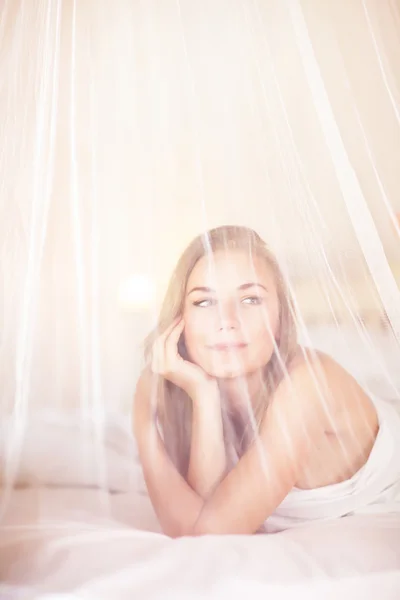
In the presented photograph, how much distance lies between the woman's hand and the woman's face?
0.02m

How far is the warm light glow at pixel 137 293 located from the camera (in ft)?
4.08

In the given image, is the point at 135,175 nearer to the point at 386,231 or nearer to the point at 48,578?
the point at 386,231

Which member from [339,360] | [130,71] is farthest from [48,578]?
[130,71]

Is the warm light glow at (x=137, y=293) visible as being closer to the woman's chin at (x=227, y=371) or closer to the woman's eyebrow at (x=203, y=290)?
the woman's eyebrow at (x=203, y=290)

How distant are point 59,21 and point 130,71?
21 centimetres

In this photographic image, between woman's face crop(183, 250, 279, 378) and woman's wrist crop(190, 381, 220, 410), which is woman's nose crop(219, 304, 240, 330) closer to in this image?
woman's face crop(183, 250, 279, 378)

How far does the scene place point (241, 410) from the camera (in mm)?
1159

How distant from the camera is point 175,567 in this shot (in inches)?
36.9

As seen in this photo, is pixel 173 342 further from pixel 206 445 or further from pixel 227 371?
pixel 206 445

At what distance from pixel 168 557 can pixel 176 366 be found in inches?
16.9

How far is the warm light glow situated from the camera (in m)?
1.24

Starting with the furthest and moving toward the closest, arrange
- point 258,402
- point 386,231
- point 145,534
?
1. point 386,231
2. point 258,402
3. point 145,534

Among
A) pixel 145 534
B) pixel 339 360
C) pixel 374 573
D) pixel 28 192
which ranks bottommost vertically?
pixel 374 573

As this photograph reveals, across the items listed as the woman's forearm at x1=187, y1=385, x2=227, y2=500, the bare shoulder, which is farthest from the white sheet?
the bare shoulder
